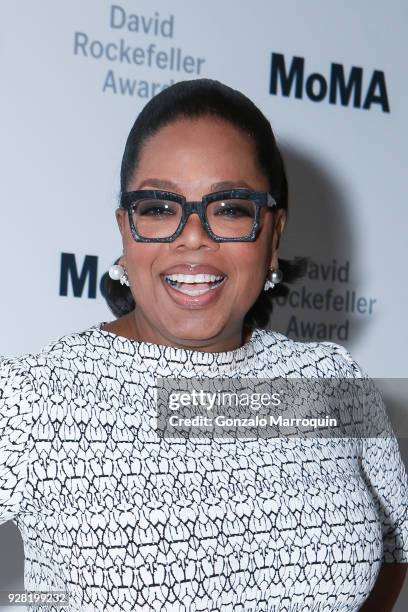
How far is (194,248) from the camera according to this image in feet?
4.18

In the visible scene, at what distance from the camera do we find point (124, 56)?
6.42 ft

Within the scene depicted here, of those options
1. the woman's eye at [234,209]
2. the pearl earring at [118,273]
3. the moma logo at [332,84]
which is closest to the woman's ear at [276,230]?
the woman's eye at [234,209]

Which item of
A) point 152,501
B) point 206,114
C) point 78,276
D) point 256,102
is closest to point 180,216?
point 206,114

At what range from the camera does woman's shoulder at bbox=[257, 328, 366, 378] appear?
150cm

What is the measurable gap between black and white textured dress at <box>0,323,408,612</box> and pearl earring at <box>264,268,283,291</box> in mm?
171

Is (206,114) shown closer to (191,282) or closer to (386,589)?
(191,282)

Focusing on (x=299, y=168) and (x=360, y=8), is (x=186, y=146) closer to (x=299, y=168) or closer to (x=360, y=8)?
(x=299, y=168)

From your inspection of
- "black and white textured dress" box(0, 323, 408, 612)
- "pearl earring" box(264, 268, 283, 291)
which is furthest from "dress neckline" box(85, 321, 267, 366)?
"pearl earring" box(264, 268, 283, 291)

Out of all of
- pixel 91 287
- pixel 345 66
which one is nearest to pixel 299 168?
pixel 345 66

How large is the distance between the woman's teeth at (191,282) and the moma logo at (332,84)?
98cm

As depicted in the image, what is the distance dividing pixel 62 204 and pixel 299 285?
24.6 inches

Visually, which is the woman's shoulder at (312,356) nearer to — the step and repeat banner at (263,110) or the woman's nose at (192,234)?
the woman's nose at (192,234)

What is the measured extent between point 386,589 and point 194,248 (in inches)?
29.6

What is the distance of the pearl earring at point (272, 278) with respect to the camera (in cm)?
148
